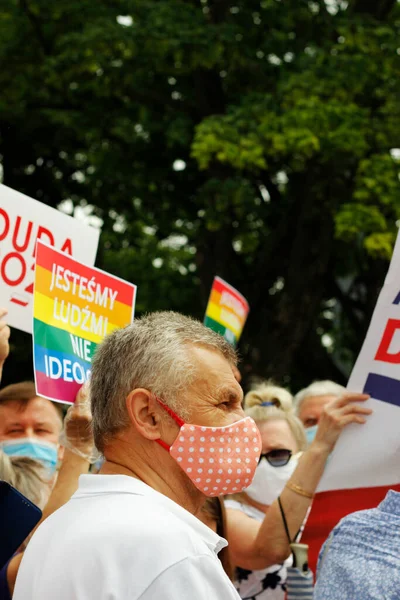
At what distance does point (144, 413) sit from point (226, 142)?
942cm

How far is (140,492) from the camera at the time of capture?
191 cm

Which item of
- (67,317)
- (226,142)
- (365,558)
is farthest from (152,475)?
(226,142)

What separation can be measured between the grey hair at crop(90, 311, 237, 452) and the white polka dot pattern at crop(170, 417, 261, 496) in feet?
0.23

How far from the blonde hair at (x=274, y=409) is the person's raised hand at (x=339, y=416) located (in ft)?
2.48

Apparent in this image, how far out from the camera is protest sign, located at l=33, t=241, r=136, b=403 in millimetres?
3309

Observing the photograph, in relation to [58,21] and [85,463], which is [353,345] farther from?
[85,463]

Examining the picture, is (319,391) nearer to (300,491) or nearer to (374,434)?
(300,491)

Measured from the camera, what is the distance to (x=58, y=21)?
13.8 meters

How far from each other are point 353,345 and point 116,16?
7.45 meters

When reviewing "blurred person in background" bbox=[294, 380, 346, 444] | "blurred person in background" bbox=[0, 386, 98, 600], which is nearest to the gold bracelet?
"blurred person in background" bbox=[0, 386, 98, 600]

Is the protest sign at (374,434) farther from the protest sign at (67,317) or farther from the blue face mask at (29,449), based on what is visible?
the blue face mask at (29,449)

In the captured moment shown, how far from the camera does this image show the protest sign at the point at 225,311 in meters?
5.36

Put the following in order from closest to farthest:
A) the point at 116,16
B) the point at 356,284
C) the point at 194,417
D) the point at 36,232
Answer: the point at 194,417, the point at 36,232, the point at 116,16, the point at 356,284

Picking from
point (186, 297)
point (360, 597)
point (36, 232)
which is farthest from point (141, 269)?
point (360, 597)
